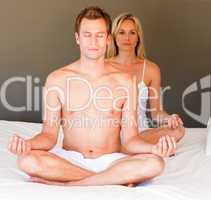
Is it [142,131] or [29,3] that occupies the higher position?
[29,3]

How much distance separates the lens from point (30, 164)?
1612 millimetres

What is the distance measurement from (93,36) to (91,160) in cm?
50

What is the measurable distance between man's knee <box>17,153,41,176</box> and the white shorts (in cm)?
19

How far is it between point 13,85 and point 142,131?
1.14m

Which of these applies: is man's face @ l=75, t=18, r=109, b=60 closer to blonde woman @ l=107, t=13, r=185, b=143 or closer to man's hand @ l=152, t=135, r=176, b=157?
man's hand @ l=152, t=135, r=176, b=157

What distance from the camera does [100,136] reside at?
74.7 inches

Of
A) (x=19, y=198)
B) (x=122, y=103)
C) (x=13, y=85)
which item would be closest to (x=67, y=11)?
(x=13, y=85)

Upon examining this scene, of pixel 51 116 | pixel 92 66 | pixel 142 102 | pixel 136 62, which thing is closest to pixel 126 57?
pixel 136 62

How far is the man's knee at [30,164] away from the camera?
161 centimetres

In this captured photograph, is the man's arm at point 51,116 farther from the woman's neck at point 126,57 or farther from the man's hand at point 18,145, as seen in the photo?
the woman's neck at point 126,57

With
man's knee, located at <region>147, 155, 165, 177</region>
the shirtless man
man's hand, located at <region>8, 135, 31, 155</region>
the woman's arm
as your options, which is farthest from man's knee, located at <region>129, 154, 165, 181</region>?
the woman's arm

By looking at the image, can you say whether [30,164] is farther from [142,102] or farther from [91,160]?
[142,102]

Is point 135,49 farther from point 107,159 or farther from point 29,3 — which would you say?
point 107,159

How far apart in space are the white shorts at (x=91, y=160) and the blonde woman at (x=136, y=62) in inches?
25.2
